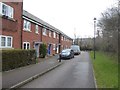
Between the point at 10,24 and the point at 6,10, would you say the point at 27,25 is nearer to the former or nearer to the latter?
the point at 10,24

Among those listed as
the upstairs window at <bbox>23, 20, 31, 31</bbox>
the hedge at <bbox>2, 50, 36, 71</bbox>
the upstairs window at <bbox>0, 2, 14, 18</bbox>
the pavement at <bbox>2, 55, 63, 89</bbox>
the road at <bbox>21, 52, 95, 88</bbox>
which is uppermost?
the upstairs window at <bbox>0, 2, 14, 18</bbox>

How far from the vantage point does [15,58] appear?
19516 millimetres

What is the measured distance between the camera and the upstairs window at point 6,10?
21.7 m

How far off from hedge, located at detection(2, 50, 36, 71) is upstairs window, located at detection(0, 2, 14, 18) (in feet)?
11.9

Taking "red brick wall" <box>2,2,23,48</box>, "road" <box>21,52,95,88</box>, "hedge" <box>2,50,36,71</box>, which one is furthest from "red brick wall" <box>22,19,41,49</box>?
"road" <box>21,52,95,88</box>

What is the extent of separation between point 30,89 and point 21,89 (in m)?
0.39

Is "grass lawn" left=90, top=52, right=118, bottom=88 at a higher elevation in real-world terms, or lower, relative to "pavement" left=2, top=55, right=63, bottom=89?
lower

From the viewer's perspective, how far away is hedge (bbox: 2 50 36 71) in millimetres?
17500

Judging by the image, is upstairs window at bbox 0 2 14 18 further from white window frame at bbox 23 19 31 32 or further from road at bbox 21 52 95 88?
road at bbox 21 52 95 88

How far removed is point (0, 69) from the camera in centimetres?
1670

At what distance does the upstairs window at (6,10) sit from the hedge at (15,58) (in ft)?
11.9

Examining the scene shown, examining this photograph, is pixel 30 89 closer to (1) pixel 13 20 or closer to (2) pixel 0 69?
(2) pixel 0 69

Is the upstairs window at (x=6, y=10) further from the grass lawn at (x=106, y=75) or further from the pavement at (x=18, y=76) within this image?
the grass lawn at (x=106, y=75)

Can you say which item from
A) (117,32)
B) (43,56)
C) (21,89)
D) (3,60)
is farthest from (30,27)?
(21,89)
